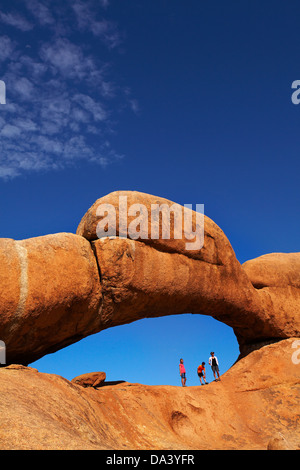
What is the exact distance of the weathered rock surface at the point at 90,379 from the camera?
11.0 meters

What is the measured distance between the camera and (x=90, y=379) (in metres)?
11.3

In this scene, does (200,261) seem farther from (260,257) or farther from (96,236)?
(260,257)

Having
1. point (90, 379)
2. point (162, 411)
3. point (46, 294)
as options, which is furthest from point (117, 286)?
point (162, 411)

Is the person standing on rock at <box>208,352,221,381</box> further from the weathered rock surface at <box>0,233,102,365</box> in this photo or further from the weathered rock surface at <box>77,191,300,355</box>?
the weathered rock surface at <box>0,233,102,365</box>

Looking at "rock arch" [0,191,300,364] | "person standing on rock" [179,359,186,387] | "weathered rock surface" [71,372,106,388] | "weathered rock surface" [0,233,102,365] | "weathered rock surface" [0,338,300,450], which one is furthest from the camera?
"person standing on rock" [179,359,186,387]

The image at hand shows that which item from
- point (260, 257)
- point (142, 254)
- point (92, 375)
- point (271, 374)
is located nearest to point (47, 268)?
point (142, 254)

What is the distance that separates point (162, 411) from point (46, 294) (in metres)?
4.73

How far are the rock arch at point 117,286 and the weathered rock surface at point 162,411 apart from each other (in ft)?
3.80

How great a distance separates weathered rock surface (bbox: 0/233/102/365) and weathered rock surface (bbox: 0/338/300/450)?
1.16 meters

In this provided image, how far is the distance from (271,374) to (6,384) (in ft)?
30.5

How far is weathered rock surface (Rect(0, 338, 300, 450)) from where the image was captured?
5.74 metres

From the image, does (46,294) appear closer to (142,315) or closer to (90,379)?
(90,379)

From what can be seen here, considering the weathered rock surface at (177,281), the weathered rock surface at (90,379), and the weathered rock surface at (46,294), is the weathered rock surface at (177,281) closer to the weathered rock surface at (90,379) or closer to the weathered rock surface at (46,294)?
the weathered rock surface at (46,294)

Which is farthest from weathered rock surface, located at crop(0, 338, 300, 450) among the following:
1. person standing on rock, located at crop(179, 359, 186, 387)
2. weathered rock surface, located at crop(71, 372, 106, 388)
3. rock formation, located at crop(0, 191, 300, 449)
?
person standing on rock, located at crop(179, 359, 186, 387)
